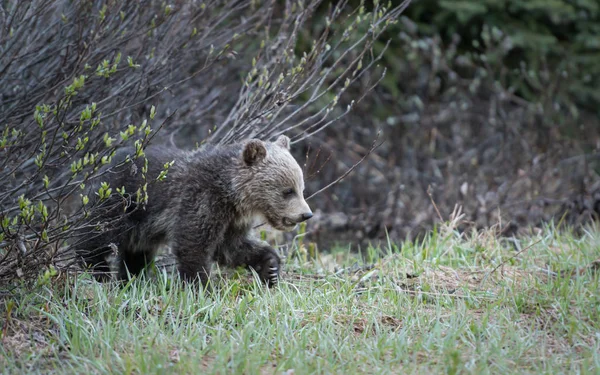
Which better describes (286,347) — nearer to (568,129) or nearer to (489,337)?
(489,337)

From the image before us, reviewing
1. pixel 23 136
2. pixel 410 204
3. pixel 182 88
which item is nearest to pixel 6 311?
pixel 23 136

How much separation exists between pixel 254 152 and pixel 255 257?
32.1 inches

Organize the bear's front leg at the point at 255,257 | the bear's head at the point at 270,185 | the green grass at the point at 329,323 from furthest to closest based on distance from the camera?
the bear's front leg at the point at 255,257
the bear's head at the point at 270,185
the green grass at the point at 329,323

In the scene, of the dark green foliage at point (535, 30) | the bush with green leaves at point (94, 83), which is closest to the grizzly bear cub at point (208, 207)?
the bush with green leaves at point (94, 83)

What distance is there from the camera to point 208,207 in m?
5.40

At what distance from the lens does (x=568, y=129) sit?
426 inches

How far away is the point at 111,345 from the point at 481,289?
8.71 feet

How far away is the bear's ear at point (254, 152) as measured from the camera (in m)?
5.41

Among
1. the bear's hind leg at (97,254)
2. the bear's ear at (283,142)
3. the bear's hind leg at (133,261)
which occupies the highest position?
the bear's ear at (283,142)

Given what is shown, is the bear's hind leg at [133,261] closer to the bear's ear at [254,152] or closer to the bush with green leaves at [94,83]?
the bush with green leaves at [94,83]

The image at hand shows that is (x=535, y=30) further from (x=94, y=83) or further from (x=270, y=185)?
(x=94, y=83)

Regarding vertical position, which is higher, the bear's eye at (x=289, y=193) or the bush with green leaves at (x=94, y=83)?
the bush with green leaves at (x=94, y=83)

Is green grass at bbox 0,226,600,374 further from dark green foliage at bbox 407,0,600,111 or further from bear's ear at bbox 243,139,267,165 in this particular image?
dark green foliage at bbox 407,0,600,111

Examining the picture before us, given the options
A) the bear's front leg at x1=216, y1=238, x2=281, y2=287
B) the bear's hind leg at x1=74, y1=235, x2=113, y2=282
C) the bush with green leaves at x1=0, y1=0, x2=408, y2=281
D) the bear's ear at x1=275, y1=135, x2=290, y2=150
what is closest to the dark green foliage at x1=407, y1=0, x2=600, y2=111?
the bush with green leaves at x1=0, y1=0, x2=408, y2=281
